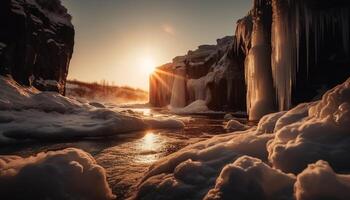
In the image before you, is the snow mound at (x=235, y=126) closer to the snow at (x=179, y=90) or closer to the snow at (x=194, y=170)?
the snow at (x=194, y=170)

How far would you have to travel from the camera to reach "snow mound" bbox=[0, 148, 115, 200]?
2.93 meters

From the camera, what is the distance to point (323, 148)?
10.2 feet

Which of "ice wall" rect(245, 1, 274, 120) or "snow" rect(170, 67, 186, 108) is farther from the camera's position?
"snow" rect(170, 67, 186, 108)

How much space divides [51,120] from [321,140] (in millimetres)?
9155

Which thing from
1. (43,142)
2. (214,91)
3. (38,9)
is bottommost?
(43,142)

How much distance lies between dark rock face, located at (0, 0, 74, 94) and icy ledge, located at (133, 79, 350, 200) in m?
13.5

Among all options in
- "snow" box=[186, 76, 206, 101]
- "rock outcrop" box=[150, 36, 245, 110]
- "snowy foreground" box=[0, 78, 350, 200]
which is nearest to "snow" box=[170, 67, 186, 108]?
"rock outcrop" box=[150, 36, 245, 110]

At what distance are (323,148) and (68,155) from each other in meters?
3.17

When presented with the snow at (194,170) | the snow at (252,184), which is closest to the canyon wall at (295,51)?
the snow at (194,170)

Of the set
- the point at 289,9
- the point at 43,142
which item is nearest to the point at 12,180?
the point at 43,142

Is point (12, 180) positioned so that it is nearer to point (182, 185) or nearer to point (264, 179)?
point (182, 185)

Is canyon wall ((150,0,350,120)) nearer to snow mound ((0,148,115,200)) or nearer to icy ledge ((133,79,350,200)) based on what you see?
icy ledge ((133,79,350,200))

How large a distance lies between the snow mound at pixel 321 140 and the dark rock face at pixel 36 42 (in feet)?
47.5

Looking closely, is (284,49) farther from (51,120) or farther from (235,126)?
(51,120)
